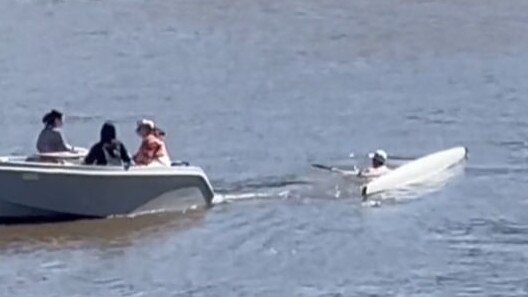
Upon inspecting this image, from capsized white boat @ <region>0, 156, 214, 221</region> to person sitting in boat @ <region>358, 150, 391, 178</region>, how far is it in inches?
114

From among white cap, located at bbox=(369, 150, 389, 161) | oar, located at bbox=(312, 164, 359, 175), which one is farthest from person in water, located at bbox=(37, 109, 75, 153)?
white cap, located at bbox=(369, 150, 389, 161)

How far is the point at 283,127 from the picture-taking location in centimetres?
3738

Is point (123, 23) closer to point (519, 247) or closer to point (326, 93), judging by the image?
point (326, 93)

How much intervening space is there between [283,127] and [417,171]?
16.1 ft

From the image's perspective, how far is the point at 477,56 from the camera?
150ft

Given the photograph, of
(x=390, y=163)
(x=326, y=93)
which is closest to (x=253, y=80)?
(x=326, y=93)

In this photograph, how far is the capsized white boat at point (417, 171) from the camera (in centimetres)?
3191

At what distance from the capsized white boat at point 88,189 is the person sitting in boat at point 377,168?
2888 mm

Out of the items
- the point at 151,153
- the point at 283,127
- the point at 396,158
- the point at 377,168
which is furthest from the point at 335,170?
the point at 283,127

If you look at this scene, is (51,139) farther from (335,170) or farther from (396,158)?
(396,158)

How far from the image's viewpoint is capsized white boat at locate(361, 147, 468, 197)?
31906 millimetres

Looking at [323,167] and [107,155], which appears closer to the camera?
[107,155]

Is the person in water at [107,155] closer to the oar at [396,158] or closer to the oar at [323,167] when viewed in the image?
the oar at [323,167]

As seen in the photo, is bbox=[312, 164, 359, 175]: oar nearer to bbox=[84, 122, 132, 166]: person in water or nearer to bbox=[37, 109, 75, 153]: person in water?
bbox=[84, 122, 132, 166]: person in water
